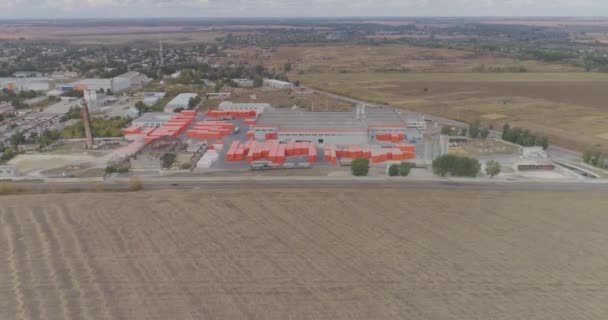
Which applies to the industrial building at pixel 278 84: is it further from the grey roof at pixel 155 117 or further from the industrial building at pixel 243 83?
the grey roof at pixel 155 117

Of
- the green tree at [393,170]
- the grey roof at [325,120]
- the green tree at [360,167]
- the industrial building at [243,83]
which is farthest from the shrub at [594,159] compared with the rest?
the industrial building at [243,83]

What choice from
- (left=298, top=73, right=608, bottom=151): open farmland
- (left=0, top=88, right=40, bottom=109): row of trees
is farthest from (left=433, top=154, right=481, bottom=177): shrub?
(left=0, top=88, right=40, bottom=109): row of trees

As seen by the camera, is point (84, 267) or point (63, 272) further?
point (84, 267)

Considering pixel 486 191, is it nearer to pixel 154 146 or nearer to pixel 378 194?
pixel 378 194

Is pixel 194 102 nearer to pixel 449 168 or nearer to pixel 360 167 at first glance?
pixel 360 167

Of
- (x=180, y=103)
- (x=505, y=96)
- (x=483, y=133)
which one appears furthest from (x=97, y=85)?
(x=505, y=96)
